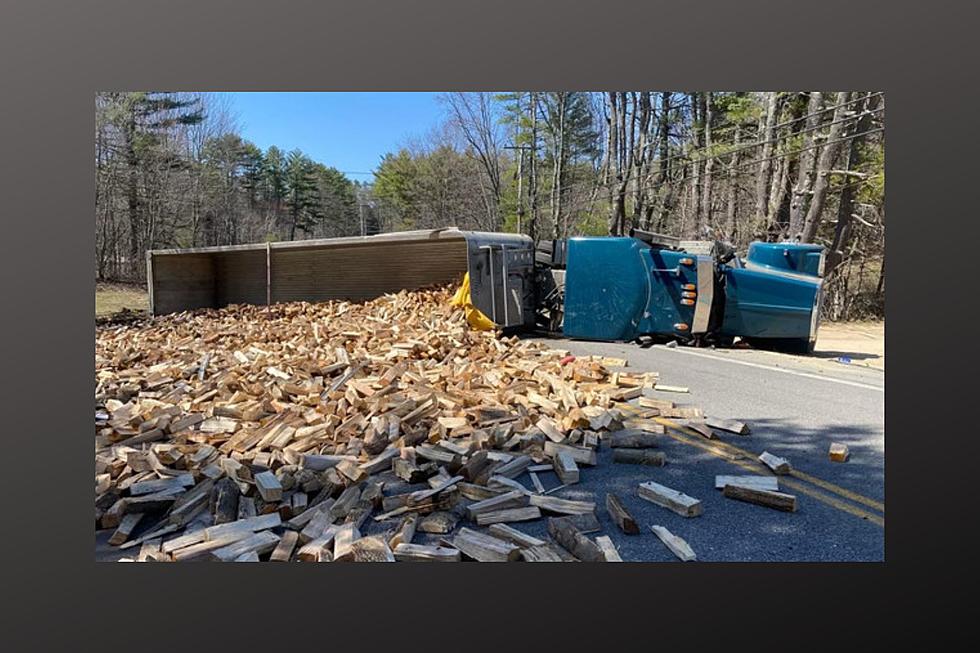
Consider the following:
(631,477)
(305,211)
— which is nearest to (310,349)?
(631,477)

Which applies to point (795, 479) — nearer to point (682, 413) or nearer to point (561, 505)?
point (682, 413)

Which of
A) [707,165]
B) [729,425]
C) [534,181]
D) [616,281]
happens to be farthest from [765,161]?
[729,425]

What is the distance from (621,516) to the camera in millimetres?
4113

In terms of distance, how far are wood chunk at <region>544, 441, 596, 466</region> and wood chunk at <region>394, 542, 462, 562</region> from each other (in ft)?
5.13

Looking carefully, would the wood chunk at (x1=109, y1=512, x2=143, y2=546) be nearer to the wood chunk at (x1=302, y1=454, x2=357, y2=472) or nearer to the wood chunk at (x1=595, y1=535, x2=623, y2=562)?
the wood chunk at (x1=302, y1=454, x2=357, y2=472)

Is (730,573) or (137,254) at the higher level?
(137,254)

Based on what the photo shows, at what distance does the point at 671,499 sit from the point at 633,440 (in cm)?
118

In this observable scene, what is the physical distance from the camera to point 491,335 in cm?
977

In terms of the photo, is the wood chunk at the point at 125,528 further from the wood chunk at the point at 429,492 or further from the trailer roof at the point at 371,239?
the trailer roof at the point at 371,239

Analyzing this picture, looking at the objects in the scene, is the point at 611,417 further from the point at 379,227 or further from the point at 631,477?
the point at 379,227

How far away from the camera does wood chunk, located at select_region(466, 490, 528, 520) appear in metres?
4.34

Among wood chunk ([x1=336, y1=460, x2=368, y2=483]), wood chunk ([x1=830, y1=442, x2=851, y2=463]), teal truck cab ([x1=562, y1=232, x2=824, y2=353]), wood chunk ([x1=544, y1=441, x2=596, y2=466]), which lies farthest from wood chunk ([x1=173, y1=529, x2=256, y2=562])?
teal truck cab ([x1=562, y1=232, x2=824, y2=353])

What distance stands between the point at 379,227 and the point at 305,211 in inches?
178

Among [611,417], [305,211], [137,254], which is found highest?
[305,211]
